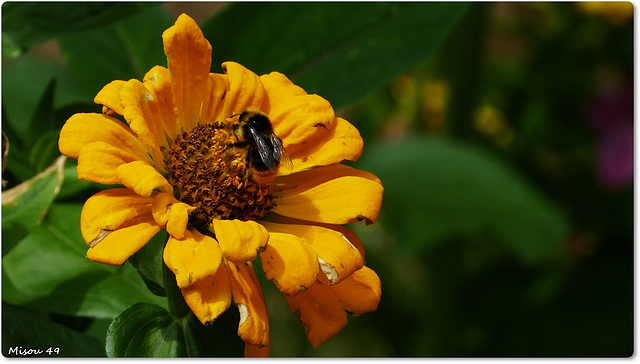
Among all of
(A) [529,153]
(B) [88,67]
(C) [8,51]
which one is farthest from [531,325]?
(C) [8,51]

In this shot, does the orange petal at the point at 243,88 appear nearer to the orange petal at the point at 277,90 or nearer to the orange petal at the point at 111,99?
the orange petal at the point at 277,90

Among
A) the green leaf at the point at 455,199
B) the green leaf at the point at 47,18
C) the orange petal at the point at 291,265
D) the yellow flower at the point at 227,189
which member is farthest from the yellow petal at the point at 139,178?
the green leaf at the point at 455,199

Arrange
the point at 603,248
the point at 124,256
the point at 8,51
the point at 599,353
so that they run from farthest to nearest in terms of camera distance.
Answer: the point at 603,248
the point at 599,353
the point at 8,51
the point at 124,256

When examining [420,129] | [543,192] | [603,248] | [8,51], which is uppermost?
[8,51]

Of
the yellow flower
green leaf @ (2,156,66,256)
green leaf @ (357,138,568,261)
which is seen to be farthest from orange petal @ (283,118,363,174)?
green leaf @ (357,138,568,261)

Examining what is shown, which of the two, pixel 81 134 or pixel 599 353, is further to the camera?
pixel 599 353

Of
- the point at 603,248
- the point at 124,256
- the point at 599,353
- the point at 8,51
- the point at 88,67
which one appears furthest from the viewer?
the point at 603,248

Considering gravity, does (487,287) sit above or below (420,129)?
below

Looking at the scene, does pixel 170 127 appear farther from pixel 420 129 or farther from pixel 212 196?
pixel 420 129

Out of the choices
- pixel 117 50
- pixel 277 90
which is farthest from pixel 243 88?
pixel 117 50
